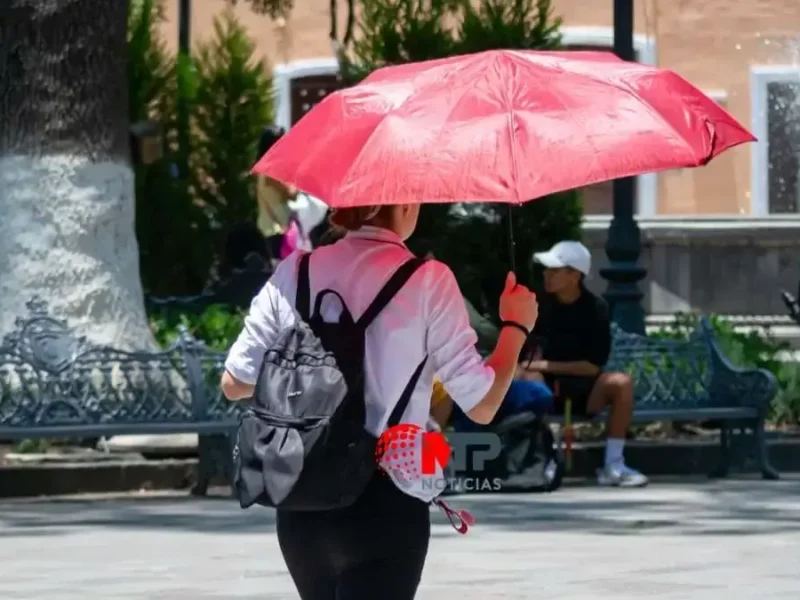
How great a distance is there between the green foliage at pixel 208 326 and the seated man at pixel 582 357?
2266mm

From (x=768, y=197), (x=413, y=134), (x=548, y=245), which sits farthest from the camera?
(x=768, y=197)

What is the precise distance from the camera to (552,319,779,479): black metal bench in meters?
12.4

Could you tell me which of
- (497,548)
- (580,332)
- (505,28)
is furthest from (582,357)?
(505,28)

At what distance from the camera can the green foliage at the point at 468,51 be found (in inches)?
573

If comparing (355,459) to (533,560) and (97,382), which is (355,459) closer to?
(533,560)

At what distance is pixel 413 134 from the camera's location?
16.7ft

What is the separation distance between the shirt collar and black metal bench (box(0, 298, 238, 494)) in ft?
21.5

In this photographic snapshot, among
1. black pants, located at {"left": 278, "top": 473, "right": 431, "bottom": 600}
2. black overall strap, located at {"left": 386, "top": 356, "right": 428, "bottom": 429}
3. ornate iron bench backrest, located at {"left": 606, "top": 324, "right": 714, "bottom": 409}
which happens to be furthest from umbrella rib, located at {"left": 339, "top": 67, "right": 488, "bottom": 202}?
ornate iron bench backrest, located at {"left": 606, "top": 324, "right": 714, "bottom": 409}

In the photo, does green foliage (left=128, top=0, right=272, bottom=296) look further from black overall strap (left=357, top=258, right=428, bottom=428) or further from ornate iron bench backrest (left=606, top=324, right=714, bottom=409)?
black overall strap (left=357, top=258, right=428, bottom=428)

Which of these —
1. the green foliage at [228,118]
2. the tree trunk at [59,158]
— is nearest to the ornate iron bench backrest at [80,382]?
the tree trunk at [59,158]

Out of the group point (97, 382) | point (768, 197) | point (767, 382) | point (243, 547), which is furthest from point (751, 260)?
point (243, 547)

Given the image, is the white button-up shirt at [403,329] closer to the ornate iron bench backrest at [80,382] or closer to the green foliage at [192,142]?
the ornate iron bench backrest at [80,382]

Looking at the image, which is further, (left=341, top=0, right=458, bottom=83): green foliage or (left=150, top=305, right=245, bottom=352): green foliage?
(left=341, top=0, right=458, bottom=83): green foliage

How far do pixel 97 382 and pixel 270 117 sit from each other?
10484 mm
